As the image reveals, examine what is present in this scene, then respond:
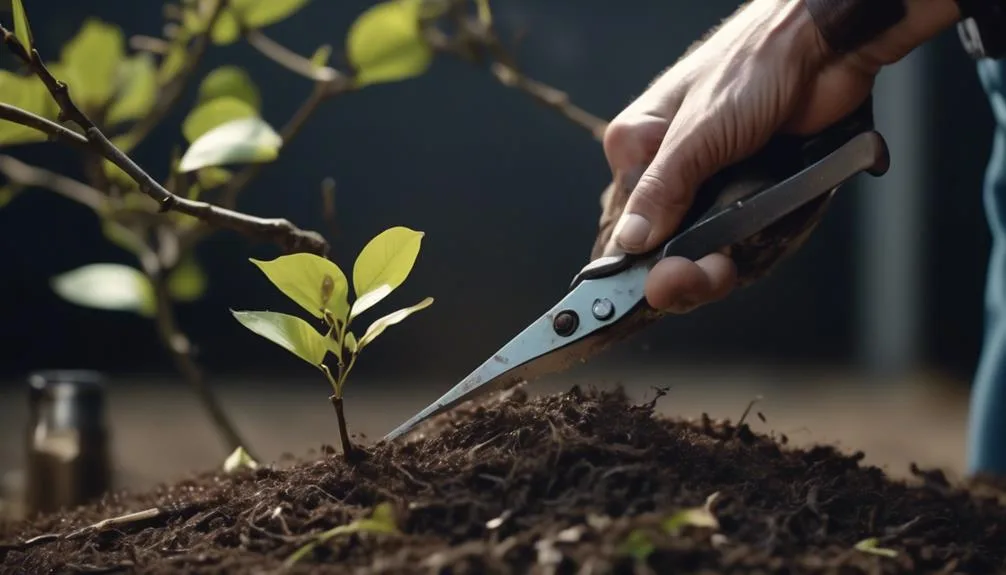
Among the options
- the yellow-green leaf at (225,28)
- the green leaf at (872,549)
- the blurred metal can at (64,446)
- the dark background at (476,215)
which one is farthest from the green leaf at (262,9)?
the dark background at (476,215)

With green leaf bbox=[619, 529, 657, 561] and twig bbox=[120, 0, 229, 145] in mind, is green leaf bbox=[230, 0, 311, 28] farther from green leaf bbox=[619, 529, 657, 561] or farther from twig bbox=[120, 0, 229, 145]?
green leaf bbox=[619, 529, 657, 561]

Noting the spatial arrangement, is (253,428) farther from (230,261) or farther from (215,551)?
(215,551)

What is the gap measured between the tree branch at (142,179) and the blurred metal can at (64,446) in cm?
50

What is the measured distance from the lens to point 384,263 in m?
0.72

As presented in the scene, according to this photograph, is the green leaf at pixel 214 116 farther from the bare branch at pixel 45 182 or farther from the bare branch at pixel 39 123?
the bare branch at pixel 45 182

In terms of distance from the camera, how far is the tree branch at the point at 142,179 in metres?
0.73

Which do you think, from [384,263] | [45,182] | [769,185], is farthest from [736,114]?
[45,182]

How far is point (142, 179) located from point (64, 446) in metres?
0.56

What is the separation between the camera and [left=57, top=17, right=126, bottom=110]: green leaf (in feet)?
3.57

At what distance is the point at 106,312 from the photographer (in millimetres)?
3744

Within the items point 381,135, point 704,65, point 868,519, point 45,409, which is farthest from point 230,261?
point 868,519

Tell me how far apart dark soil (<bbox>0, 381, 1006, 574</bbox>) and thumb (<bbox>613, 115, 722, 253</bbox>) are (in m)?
0.14

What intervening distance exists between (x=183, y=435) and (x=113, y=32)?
6.74ft

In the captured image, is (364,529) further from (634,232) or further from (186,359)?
(186,359)
